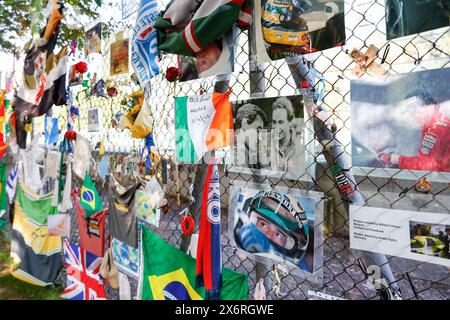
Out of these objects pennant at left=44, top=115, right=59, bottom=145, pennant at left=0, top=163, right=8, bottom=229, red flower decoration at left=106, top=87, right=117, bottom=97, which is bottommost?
pennant at left=0, top=163, right=8, bottom=229

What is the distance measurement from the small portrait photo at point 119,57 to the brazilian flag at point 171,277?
1161mm

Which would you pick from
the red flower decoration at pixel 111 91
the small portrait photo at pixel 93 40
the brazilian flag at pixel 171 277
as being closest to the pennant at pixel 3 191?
the small portrait photo at pixel 93 40

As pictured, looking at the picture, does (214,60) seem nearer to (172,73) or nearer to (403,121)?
(172,73)

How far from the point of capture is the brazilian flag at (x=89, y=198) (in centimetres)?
250

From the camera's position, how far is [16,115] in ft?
11.2

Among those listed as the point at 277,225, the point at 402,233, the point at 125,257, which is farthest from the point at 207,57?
the point at 125,257

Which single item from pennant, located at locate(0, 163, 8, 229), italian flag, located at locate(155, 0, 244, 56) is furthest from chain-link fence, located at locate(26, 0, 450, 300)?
pennant, located at locate(0, 163, 8, 229)

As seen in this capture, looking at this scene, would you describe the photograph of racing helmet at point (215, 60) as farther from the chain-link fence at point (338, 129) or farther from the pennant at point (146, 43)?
the pennant at point (146, 43)

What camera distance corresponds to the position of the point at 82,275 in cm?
273

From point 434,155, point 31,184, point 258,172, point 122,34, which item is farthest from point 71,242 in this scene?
point 434,155

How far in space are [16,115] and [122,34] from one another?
83.6 inches

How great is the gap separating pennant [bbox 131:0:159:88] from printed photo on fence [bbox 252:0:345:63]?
729 millimetres

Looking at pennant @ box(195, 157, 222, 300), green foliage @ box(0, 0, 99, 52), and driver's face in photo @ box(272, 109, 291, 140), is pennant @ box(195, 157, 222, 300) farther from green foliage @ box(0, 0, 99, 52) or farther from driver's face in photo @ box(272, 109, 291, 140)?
green foliage @ box(0, 0, 99, 52)

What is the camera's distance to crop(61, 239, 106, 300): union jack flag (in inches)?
99.8
